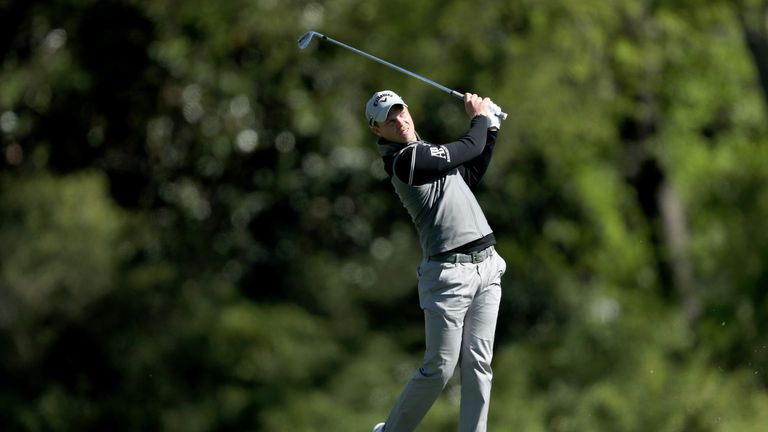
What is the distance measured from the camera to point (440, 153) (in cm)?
675

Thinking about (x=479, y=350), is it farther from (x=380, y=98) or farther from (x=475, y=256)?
(x=380, y=98)

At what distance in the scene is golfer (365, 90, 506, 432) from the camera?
6.94 m

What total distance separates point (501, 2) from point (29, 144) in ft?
24.6

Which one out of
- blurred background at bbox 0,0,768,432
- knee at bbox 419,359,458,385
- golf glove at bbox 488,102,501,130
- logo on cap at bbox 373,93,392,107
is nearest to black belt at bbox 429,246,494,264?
knee at bbox 419,359,458,385

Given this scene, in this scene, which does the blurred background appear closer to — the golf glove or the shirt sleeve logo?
the golf glove

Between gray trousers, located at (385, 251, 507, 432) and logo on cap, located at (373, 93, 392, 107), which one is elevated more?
logo on cap, located at (373, 93, 392, 107)

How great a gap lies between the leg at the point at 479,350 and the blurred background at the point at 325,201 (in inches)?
365

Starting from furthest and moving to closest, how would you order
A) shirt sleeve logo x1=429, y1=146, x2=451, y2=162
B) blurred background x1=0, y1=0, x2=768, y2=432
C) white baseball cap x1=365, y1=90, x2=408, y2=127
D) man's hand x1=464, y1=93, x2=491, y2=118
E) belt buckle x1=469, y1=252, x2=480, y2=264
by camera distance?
blurred background x1=0, y1=0, x2=768, y2=432, man's hand x1=464, y1=93, x2=491, y2=118, belt buckle x1=469, y1=252, x2=480, y2=264, white baseball cap x1=365, y1=90, x2=408, y2=127, shirt sleeve logo x1=429, y1=146, x2=451, y2=162

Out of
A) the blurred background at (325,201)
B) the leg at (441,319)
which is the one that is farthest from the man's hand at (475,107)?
the blurred background at (325,201)

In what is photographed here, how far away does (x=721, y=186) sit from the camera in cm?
2244

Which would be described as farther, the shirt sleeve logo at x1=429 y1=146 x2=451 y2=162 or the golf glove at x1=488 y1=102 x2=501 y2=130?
the golf glove at x1=488 y1=102 x2=501 y2=130

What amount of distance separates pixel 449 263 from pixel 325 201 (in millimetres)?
14683

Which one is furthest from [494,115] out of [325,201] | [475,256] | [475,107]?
[325,201]

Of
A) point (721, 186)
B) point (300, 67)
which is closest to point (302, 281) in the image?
point (300, 67)
